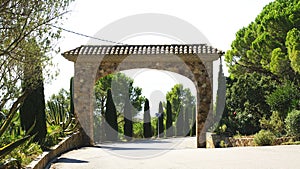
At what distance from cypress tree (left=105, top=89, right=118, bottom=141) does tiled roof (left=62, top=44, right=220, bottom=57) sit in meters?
9.90

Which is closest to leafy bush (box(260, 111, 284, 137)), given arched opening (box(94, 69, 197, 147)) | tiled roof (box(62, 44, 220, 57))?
tiled roof (box(62, 44, 220, 57))

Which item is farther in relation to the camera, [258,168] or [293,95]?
[293,95]

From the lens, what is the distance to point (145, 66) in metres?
18.9

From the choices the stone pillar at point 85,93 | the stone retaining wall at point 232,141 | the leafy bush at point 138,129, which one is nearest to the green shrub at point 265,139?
the stone retaining wall at point 232,141

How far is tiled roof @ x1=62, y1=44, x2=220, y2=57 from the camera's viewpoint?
1875 cm

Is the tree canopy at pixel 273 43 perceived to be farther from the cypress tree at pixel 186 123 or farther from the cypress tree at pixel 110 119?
the cypress tree at pixel 186 123

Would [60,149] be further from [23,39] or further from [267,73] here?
[267,73]

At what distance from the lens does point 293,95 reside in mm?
19344

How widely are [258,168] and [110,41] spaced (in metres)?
11.5

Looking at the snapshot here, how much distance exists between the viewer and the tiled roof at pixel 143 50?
18750 millimetres

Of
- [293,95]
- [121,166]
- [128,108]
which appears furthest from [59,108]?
[128,108]

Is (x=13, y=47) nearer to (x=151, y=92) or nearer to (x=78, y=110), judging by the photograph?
(x=78, y=110)

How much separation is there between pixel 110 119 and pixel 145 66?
38.6ft

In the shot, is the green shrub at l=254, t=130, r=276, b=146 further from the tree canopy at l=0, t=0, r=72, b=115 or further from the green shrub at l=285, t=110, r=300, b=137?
the tree canopy at l=0, t=0, r=72, b=115
